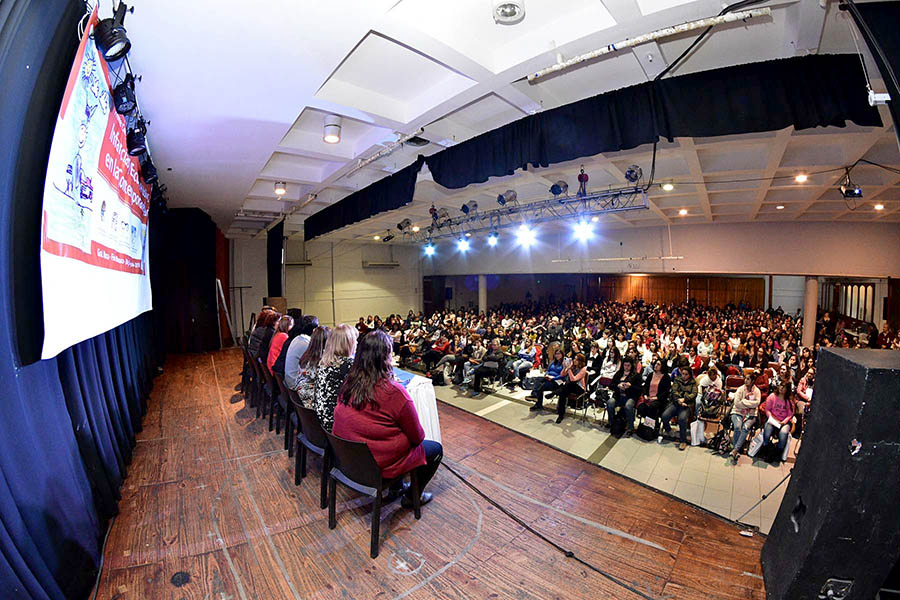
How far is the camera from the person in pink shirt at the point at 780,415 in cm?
483

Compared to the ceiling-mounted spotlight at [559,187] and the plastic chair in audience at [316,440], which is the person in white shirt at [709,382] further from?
the plastic chair in audience at [316,440]

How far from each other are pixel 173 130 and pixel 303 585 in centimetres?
407

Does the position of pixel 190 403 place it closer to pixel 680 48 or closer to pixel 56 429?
pixel 56 429

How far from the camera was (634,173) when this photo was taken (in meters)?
5.94

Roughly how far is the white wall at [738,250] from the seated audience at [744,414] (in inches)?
262

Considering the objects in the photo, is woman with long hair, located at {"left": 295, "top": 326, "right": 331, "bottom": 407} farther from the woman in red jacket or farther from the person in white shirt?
the person in white shirt

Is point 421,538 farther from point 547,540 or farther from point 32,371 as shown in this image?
point 32,371

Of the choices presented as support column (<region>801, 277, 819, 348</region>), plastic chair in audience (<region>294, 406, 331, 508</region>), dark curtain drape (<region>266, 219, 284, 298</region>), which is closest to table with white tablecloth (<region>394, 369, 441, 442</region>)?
plastic chair in audience (<region>294, 406, 331, 508</region>)

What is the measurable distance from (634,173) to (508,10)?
15.3 ft

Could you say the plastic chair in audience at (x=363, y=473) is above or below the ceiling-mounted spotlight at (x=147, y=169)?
below

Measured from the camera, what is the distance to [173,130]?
358cm

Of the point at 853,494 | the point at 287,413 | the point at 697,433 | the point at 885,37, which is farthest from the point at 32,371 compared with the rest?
the point at 697,433

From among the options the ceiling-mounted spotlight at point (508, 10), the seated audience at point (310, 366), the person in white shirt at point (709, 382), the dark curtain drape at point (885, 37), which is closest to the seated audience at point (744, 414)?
the person in white shirt at point (709, 382)

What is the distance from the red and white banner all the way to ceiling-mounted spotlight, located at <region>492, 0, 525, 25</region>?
2007 millimetres
